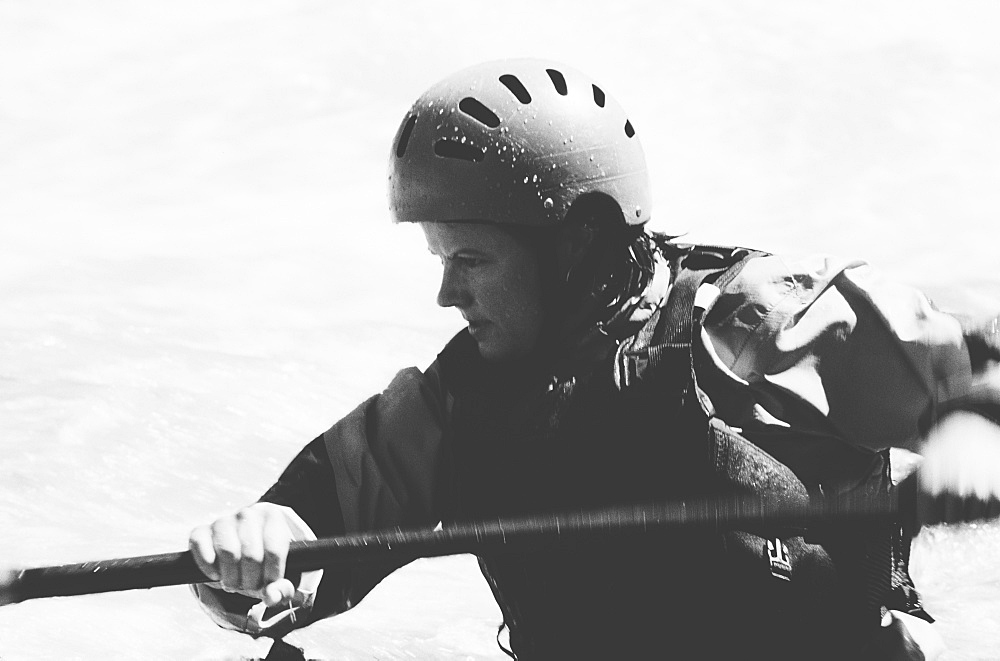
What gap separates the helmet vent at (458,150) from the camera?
2639 mm

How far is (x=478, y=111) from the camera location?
106 inches

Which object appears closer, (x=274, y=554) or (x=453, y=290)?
(x=274, y=554)

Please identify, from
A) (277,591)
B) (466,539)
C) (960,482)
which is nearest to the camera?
(960,482)

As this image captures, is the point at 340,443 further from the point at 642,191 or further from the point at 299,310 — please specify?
the point at 299,310

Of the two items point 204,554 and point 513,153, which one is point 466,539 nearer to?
point 204,554

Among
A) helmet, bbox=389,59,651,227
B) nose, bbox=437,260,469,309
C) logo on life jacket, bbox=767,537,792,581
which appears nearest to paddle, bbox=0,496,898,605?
logo on life jacket, bbox=767,537,792,581

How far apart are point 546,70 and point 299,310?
16.7ft

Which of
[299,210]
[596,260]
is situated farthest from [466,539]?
[299,210]

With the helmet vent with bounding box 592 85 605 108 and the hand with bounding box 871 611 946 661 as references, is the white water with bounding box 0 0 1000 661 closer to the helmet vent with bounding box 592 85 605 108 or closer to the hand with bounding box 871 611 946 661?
the hand with bounding box 871 611 946 661

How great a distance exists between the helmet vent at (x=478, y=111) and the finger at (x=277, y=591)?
90 centimetres

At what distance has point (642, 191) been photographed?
2723mm

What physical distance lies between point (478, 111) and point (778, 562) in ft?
3.15

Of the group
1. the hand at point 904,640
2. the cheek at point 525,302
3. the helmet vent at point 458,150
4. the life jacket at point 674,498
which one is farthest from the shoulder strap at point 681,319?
the hand at point 904,640

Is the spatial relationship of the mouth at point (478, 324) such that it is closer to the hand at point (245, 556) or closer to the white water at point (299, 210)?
the hand at point (245, 556)
